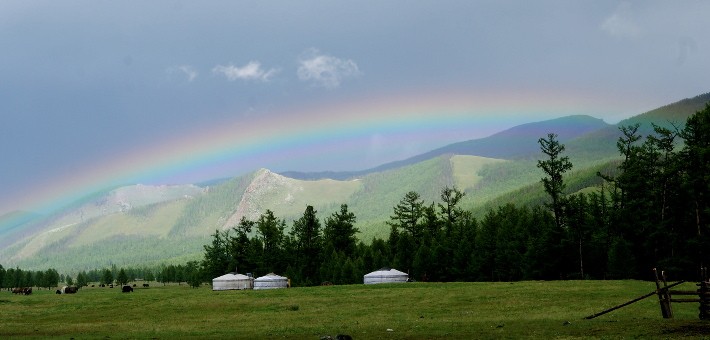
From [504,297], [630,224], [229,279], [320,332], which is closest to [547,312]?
[504,297]

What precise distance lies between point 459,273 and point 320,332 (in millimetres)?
82816

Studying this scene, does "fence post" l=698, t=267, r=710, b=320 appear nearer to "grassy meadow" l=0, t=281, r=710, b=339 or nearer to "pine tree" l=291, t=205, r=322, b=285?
"grassy meadow" l=0, t=281, r=710, b=339

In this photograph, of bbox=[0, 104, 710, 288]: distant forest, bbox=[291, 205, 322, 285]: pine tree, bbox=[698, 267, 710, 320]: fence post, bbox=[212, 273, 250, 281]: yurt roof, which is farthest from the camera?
bbox=[291, 205, 322, 285]: pine tree

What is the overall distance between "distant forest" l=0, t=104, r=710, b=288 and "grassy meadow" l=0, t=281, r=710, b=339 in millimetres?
18755

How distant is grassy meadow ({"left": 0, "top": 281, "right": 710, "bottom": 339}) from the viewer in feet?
118

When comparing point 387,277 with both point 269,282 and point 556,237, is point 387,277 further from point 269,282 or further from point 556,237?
point 556,237

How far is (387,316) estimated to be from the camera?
173 ft

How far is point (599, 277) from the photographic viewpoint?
9700 cm

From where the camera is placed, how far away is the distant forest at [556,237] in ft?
261

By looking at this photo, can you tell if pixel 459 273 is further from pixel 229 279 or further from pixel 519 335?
pixel 519 335

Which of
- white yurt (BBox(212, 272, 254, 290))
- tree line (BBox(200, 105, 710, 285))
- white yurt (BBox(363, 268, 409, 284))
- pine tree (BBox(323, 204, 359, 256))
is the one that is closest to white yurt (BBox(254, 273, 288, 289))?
white yurt (BBox(212, 272, 254, 290))

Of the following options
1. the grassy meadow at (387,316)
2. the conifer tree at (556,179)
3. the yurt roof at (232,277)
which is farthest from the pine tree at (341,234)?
the grassy meadow at (387,316)

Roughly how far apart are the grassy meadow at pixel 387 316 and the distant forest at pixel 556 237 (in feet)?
61.5

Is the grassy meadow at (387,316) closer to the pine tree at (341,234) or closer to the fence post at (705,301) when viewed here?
the fence post at (705,301)
